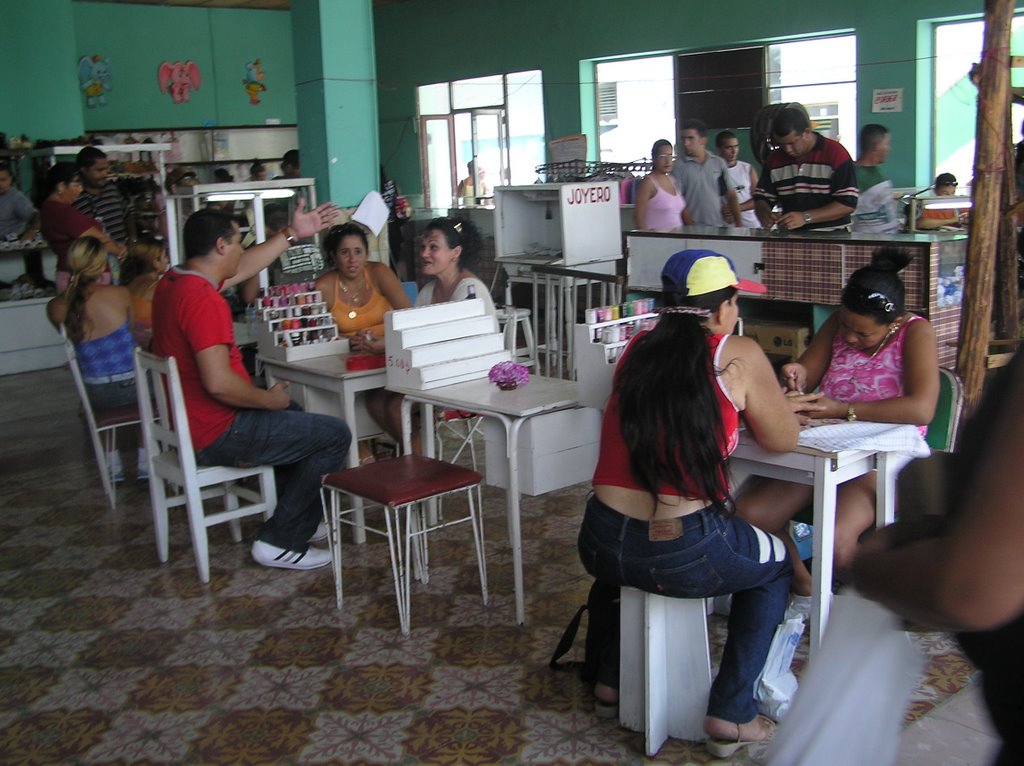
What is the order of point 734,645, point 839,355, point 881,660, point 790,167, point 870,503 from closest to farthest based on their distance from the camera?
1. point 881,660
2. point 734,645
3. point 870,503
4. point 839,355
5. point 790,167

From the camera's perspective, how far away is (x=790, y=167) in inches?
221

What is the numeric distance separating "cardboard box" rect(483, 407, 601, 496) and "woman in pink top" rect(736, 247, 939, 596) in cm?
56

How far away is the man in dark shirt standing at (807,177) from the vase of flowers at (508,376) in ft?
7.05

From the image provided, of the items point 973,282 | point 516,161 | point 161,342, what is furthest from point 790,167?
point 516,161

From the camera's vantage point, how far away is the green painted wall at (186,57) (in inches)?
523

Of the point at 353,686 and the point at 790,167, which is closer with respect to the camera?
the point at 353,686

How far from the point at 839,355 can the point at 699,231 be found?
194 centimetres

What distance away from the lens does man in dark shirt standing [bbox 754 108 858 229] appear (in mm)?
5383

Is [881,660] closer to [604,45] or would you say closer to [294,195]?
[294,195]

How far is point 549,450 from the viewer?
3471 millimetres

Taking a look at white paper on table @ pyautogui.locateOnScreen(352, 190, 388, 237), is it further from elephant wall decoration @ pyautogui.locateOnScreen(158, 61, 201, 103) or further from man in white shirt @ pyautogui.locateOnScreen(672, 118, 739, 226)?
elephant wall decoration @ pyautogui.locateOnScreen(158, 61, 201, 103)

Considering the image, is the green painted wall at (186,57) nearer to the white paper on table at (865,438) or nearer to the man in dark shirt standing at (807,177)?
the man in dark shirt standing at (807,177)

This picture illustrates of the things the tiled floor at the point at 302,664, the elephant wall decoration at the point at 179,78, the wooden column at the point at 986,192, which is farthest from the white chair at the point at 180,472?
the elephant wall decoration at the point at 179,78

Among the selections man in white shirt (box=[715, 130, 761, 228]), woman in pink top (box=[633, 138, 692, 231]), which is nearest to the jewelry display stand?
woman in pink top (box=[633, 138, 692, 231])
